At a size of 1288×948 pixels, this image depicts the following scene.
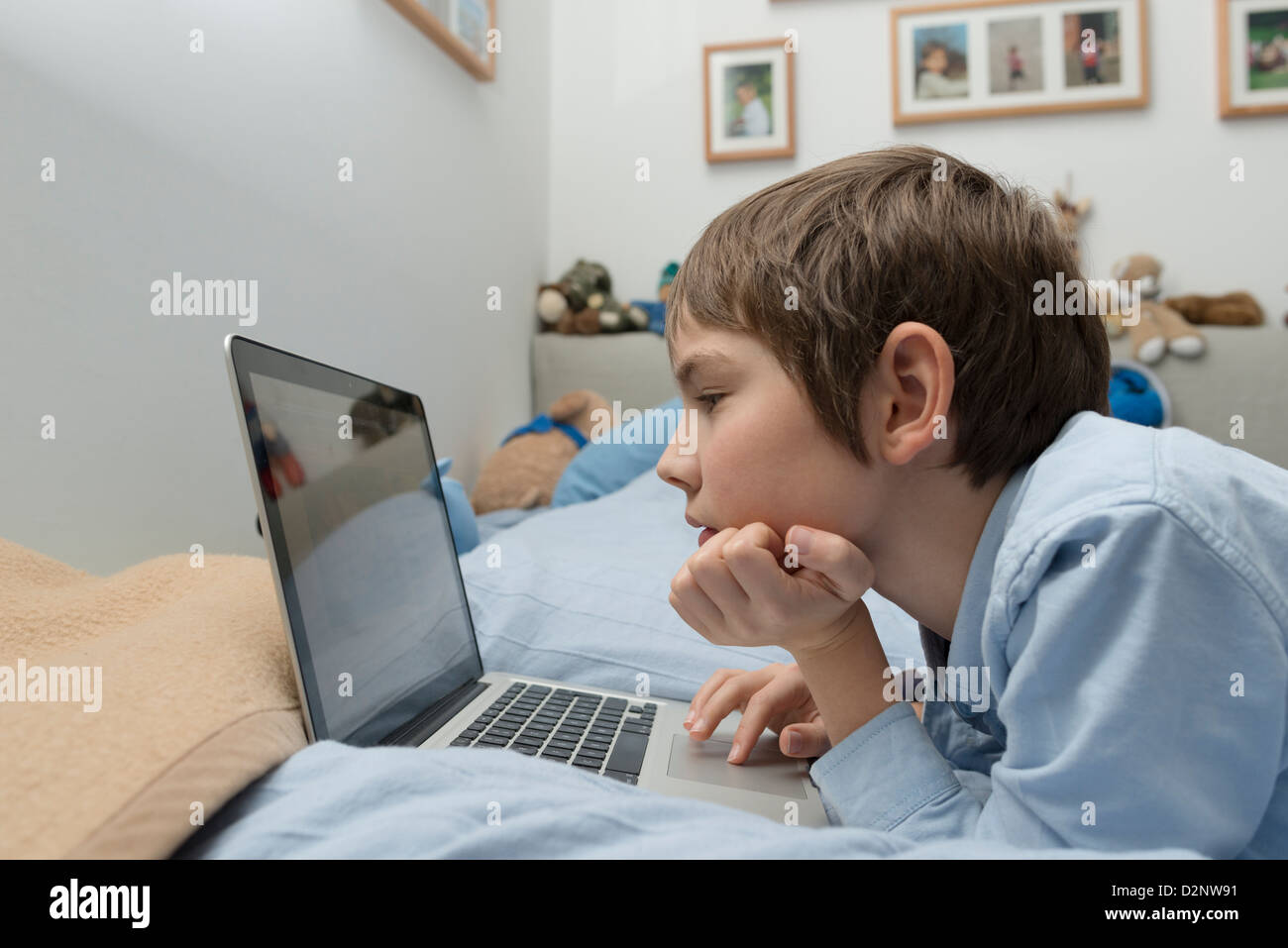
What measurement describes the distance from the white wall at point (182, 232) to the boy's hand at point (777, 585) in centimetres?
75

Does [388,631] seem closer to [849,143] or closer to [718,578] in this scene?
[718,578]

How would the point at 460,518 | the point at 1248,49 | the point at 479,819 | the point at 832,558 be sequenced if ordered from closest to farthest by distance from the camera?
the point at 479,819, the point at 832,558, the point at 460,518, the point at 1248,49

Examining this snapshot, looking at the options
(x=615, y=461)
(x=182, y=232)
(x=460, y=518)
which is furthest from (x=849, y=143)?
(x=182, y=232)

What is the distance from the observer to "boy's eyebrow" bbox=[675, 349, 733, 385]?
0.55 metres

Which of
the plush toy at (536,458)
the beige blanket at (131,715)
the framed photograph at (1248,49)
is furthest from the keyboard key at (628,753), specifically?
the framed photograph at (1248,49)

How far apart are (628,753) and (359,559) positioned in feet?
0.77

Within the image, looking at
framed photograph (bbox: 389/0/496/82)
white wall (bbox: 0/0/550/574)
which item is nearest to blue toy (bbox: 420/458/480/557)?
white wall (bbox: 0/0/550/574)

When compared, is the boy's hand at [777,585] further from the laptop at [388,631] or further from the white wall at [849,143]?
the white wall at [849,143]

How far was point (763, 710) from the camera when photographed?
23.5 inches

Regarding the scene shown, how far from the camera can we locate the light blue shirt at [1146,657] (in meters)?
0.37

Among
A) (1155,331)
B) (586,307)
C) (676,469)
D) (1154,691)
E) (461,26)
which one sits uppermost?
(461,26)

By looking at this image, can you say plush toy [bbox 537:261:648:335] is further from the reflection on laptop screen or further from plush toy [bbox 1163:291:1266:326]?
the reflection on laptop screen
